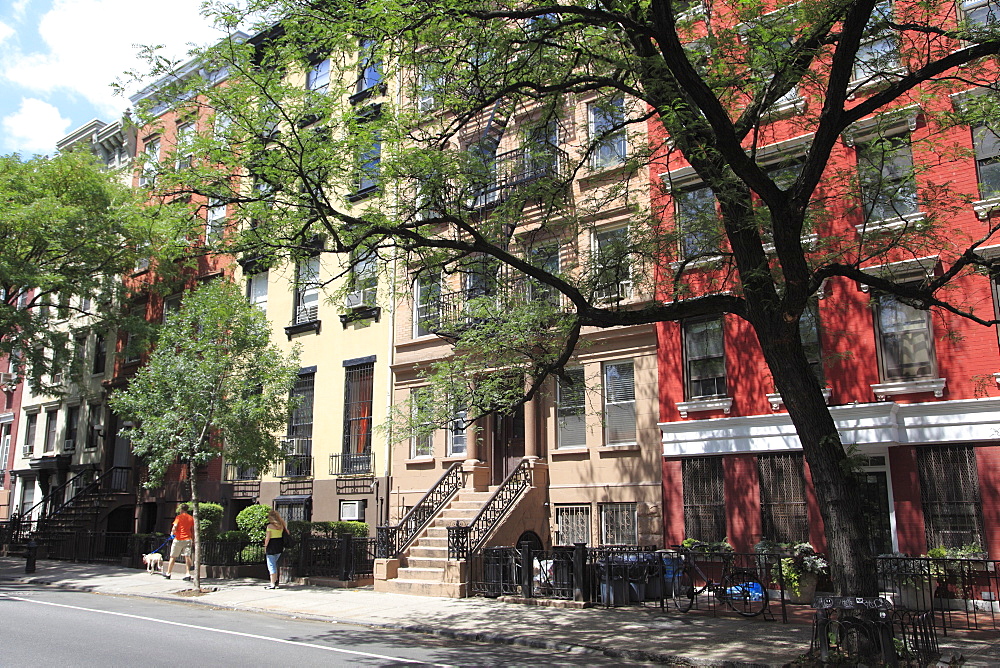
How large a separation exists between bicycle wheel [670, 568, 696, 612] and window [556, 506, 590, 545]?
13.2 ft

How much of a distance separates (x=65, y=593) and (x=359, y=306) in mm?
10860

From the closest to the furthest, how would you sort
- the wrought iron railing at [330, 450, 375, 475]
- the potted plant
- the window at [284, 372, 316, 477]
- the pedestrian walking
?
the potted plant < the pedestrian walking < the wrought iron railing at [330, 450, 375, 475] < the window at [284, 372, 316, 477]

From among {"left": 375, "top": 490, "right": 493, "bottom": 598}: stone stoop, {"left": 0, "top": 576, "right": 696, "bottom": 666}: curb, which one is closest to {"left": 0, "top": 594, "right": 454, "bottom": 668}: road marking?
{"left": 0, "top": 576, "right": 696, "bottom": 666}: curb

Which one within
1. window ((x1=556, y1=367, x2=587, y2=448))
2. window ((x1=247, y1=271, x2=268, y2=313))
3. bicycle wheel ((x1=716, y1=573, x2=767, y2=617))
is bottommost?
bicycle wheel ((x1=716, y1=573, x2=767, y2=617))

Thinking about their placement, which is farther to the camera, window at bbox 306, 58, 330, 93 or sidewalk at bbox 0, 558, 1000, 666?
window at bbox 306, 58, 330, 93

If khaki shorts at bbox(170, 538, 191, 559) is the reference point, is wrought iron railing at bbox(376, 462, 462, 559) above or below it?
above

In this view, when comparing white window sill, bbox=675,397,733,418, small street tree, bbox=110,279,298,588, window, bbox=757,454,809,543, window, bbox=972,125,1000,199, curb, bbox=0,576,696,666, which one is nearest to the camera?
curb, bbox=0,576,696,666

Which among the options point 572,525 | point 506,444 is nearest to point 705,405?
point 572,525

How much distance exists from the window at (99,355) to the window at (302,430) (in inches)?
517

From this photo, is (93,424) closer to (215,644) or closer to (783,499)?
(215,644)

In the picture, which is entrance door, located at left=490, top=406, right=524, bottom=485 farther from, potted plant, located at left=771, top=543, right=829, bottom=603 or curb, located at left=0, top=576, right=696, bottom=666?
potted plant, located at left=771, top=543, right=829, bottom=603

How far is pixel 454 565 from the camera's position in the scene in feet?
54.2

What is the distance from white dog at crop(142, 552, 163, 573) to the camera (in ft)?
73.8

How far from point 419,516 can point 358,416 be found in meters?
4.97
